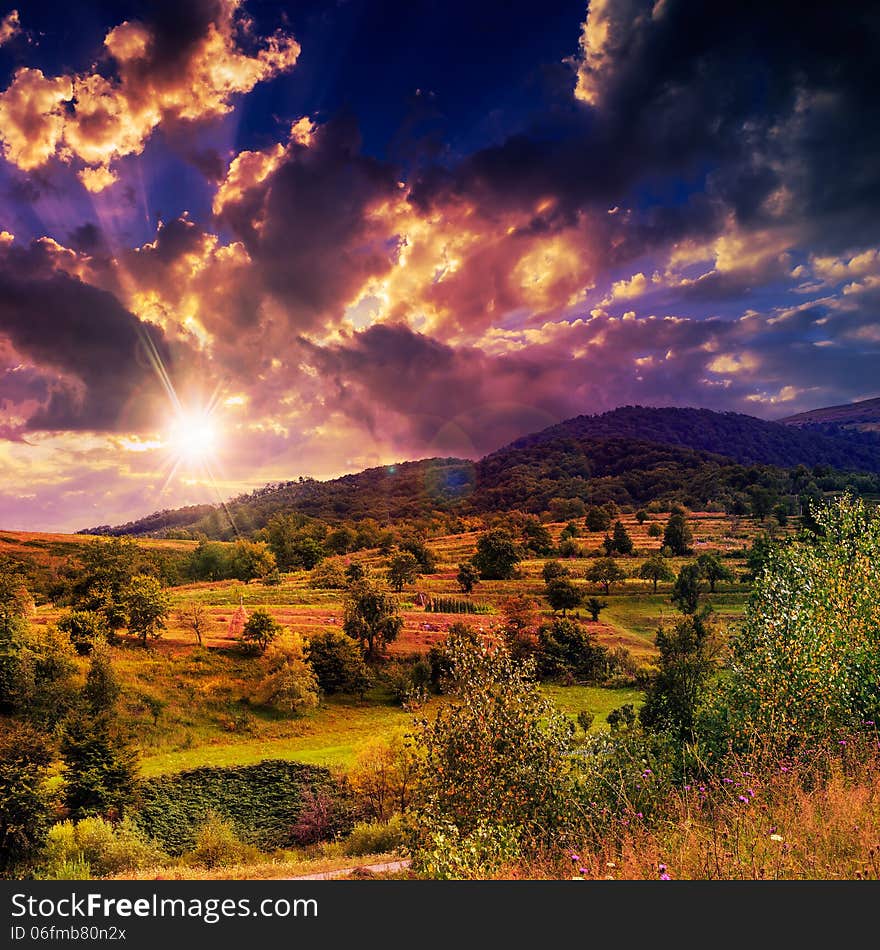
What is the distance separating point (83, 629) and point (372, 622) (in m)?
38.2

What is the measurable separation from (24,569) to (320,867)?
4934 inches

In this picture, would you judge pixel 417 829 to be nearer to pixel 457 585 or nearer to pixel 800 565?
pixel 800 565

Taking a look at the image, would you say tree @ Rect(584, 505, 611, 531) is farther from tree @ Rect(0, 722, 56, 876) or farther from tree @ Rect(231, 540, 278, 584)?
tree @ Rect(0, 722, 56, 876)

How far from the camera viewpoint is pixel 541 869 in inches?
374

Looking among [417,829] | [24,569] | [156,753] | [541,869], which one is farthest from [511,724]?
[24,569]

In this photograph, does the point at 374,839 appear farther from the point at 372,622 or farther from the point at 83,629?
the point at 83,629

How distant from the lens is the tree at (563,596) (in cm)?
9838

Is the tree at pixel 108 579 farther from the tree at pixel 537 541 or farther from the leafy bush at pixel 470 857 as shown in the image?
the tree at pixel 537 541

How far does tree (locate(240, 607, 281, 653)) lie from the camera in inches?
2928

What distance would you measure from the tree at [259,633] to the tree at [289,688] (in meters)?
5.56

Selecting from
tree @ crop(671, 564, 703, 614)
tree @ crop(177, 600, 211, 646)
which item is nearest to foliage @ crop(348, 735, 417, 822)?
tree @ crop(177, 600, 211, 646)

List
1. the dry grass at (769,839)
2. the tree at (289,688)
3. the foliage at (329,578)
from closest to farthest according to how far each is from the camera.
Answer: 1. the dry grass at (769,839)
2. the tree at (289,688)
3. the foliage at (329,578)

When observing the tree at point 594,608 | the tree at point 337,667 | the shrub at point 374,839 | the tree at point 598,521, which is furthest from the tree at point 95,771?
the tree at point 598,521

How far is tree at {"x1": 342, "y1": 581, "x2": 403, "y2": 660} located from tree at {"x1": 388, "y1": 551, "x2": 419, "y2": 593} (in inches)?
1357
